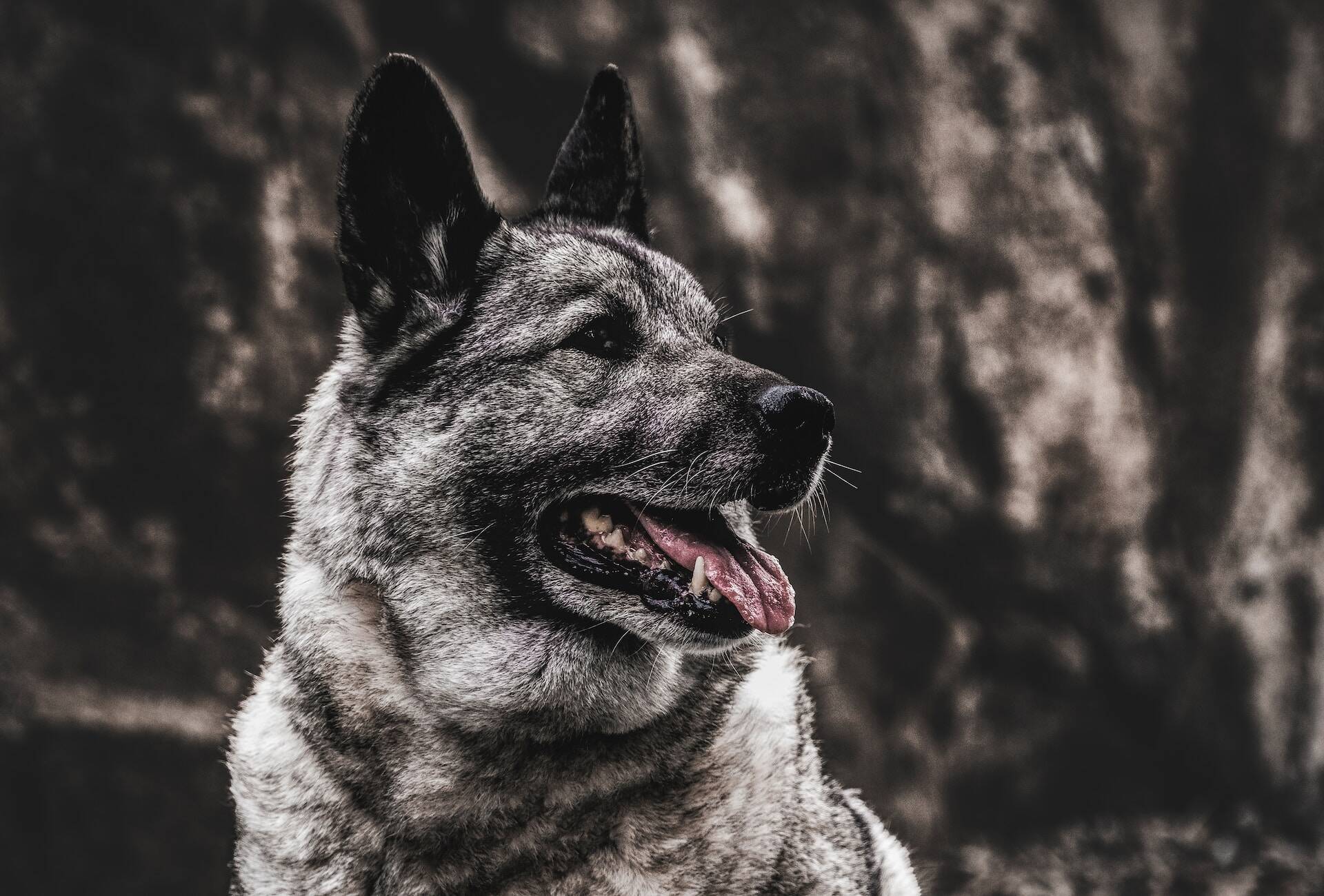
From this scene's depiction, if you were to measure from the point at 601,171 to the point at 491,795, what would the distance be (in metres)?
2.21

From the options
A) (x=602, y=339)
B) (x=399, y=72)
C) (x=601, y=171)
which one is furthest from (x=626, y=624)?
(x=601, y=171)

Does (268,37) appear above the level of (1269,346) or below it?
above

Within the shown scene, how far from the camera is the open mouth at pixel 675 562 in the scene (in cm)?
269

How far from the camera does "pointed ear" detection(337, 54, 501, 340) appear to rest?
2.93 meters

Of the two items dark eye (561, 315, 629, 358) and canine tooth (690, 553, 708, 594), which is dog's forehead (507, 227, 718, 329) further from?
canine tooth (690, 553, 708, 594)

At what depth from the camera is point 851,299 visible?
23.2 ft

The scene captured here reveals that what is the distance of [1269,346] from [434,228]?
21.3 feet

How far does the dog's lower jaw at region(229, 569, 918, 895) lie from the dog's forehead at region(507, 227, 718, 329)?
1050 mm

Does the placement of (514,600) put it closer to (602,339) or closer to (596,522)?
(596,522)

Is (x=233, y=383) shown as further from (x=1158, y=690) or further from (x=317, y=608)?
(x=1158, y=690)

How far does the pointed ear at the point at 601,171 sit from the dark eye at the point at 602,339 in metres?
0.82

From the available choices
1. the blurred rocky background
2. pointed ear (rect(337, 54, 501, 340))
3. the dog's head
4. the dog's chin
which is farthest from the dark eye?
the blurred rocky background

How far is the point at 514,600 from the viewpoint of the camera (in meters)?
2.88

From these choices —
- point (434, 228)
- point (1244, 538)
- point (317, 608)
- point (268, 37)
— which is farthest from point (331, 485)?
point (1244, 538)
